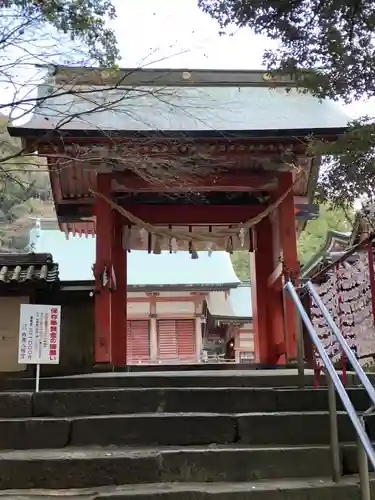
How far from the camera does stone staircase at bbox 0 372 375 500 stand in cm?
353

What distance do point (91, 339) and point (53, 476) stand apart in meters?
4.20

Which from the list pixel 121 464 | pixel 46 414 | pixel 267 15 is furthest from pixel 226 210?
pixel 121 464

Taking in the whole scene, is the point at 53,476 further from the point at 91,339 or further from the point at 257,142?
the point at 257,142

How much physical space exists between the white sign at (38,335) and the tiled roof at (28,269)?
82.4 inches

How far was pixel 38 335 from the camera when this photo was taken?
5535 millimetres

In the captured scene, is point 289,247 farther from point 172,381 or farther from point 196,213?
point 172,381

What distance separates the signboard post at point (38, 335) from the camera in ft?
17.8

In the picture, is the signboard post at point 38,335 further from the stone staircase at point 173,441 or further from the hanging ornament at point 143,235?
the hanging ornament at point 143,235

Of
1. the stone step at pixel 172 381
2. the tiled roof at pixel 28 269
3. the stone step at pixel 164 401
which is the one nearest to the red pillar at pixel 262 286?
the tiled roof at pixel 28 269

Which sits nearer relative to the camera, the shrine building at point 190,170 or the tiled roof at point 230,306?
the shrine building at point 190,170

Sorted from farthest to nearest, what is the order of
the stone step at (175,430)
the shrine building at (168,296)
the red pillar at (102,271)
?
the shrine building at (168,296), the red pillar at (102,271), the stone step at (175,430)

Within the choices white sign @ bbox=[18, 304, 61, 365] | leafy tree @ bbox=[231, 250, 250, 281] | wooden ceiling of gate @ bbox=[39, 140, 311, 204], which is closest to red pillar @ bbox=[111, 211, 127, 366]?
wooden ceiling of gate @ bbox=[39, 140, 311, 204]

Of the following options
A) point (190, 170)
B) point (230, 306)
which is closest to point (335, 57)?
point (190, 170)

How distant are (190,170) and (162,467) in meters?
4.01
